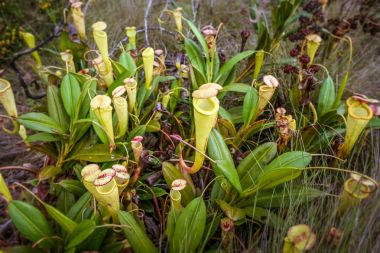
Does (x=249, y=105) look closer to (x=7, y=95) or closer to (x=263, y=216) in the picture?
(x=263, y=216)

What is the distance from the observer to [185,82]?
182 centimetres

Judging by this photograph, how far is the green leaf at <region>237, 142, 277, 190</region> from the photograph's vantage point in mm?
1293

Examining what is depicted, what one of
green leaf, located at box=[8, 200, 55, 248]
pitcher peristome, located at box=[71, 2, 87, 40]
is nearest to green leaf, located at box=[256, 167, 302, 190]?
green leaf, located at box=[8, 200, 55, 248]

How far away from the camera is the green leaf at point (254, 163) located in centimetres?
129

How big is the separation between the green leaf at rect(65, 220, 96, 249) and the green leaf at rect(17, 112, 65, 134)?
52 cm

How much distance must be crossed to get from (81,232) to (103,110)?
1.37 feet

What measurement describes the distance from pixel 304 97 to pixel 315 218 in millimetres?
591

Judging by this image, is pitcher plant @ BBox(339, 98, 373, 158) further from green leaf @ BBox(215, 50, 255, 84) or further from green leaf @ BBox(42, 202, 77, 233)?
green leaf @ BBox(42, 202, 77, 233)

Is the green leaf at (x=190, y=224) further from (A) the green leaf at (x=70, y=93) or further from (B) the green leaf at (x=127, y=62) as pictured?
(B) the green leaf at (x=127, y=62)

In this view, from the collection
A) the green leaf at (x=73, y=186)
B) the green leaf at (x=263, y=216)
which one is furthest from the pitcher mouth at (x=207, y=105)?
the green leaf at (x=73, y=186)

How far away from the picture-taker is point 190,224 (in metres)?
1.13

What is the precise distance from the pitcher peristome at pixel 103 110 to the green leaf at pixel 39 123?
0.29 metres

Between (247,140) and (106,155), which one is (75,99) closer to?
(106,155)

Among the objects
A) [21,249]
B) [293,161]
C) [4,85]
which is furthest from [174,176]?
[4,85]
